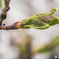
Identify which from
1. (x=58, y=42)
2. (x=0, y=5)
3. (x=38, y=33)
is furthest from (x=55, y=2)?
(x=0, y=5)

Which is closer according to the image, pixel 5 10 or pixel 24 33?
pixel 5 10

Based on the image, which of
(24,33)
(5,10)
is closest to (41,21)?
(5,10)

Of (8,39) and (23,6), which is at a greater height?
(23,6)

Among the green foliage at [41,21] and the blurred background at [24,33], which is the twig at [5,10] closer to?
the green foliage at [41,21]

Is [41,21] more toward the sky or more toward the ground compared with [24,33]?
more toward the sky

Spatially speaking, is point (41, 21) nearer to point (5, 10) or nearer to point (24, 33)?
point (5, 10)

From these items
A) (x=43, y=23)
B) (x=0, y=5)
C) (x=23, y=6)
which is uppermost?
(x=23, y=6)

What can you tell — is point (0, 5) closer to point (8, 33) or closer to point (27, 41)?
point (27, 41)

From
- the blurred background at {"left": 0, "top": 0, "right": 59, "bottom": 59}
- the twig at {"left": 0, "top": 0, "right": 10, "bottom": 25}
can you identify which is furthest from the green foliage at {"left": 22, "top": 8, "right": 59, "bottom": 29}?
the blurred background at {"left": 0, "top": 0, "right": 59, "bottom": 59}

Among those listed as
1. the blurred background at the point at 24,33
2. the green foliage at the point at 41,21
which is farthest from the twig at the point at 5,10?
the blurred background at the point at 24,33
